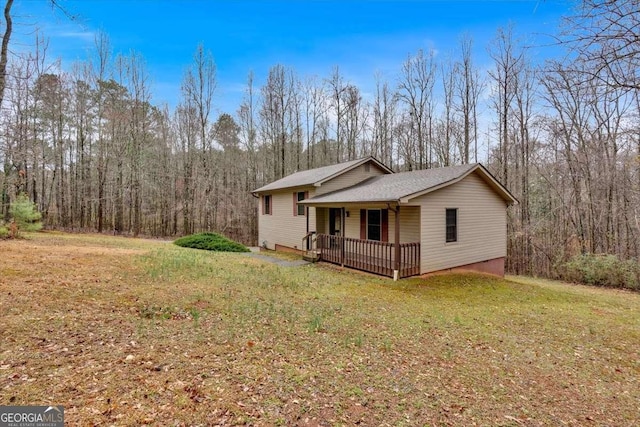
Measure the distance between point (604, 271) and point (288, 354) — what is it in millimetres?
15764

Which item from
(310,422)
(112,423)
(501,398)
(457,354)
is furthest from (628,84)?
(112,423)

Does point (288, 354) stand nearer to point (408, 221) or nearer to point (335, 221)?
point (408, 221)

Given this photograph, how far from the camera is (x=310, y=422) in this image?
298cm

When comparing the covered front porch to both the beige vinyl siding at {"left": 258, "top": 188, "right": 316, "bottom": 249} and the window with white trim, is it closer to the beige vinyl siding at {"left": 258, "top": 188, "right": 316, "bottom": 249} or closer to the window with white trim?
the beige vinyl siding at {"left": 258, "top": 188, "right": 316, "bottom": 249}

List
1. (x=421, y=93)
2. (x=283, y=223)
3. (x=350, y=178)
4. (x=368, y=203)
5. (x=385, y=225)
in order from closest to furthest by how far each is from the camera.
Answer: (x=368, y=203) → (x=385, y=225) → (x=350, y=178) → (x=283, y=223) → (x=421, y=93)

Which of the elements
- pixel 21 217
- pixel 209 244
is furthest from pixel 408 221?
pixel 21 217

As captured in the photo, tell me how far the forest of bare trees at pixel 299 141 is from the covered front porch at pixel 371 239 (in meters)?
9.06

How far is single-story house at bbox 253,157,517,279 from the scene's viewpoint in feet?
34.4

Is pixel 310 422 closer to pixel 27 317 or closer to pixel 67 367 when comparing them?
pixel 67 367

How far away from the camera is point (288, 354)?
4.36m

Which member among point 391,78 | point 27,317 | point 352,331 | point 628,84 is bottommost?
point 352,331

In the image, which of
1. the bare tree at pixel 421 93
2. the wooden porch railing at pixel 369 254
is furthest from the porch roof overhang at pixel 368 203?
the bare tree at pixel 421 93

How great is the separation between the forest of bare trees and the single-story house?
579cm

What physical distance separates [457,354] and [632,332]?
4881 millimetres
